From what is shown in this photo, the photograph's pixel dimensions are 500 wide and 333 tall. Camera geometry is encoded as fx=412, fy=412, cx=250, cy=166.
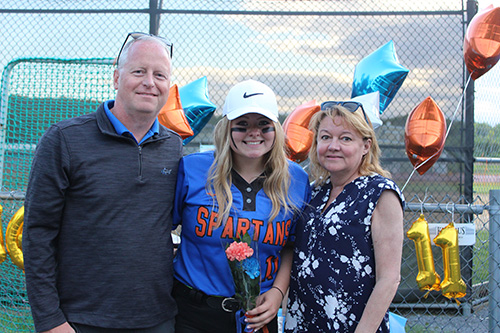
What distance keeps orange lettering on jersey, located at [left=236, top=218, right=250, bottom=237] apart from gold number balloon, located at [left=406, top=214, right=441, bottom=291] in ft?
4.40

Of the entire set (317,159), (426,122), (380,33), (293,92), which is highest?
(380,33)

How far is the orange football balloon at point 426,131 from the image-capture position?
313 centimetres

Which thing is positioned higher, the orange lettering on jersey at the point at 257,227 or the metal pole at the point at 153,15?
the metal pole at the point at 153,15

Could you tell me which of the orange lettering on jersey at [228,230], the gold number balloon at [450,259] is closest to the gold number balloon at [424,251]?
the gold number balloon at [450,259]

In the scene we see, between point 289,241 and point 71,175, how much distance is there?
1.15 meters

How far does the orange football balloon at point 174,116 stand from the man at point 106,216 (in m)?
1.08

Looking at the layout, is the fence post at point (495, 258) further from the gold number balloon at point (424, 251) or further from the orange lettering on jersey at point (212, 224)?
the orange lettering on jersey at point (212, 224)

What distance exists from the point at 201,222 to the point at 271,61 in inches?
132

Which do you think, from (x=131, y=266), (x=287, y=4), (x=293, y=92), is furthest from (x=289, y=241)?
(x=287, y=4)

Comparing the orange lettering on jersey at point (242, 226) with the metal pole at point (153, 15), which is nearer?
the orange lettering on jersey at point (242, 226)

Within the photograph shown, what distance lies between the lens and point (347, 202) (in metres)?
1.98

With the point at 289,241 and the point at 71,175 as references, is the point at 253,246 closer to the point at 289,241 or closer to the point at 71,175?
the point at 289,241

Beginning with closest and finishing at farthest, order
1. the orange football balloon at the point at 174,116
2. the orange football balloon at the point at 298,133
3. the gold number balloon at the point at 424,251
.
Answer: the gold number balloon at the point at 424,251 < the orange football balloon at the point at 174,116 < the orange football balloon at the point at 298,133

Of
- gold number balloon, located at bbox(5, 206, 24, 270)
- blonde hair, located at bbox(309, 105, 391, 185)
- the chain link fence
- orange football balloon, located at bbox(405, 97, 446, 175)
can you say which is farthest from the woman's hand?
the chain link fence
